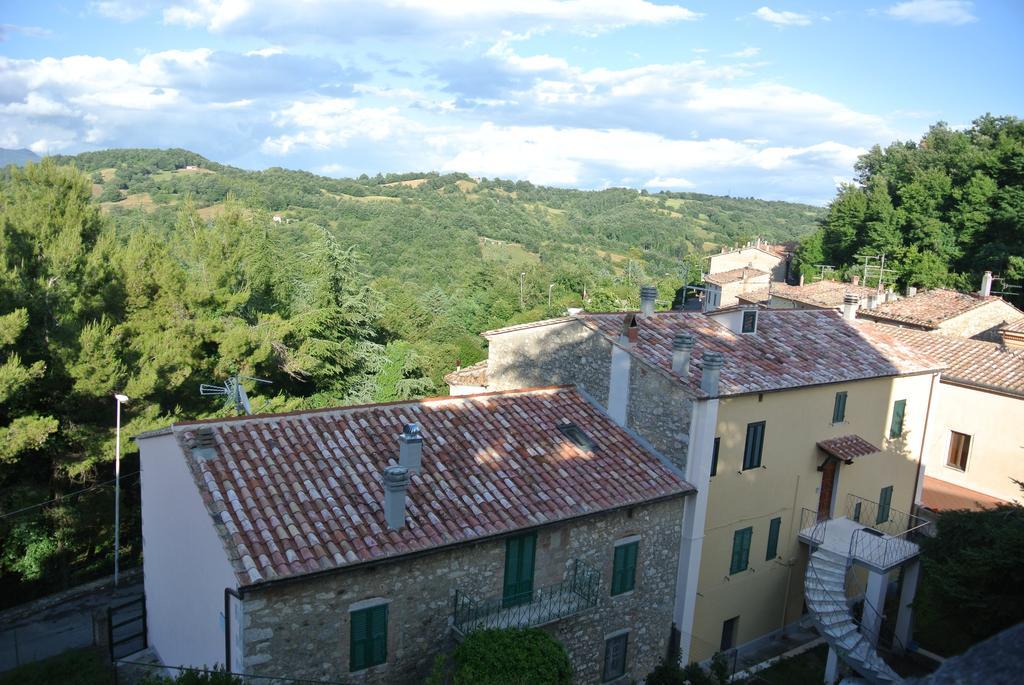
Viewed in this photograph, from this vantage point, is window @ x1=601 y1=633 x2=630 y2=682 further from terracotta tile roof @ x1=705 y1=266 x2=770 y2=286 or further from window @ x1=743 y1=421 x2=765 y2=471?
terracotta tile roof @ x1=705 y1=266 x2=770 y2=286

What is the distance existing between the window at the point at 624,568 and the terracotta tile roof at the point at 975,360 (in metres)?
11.6

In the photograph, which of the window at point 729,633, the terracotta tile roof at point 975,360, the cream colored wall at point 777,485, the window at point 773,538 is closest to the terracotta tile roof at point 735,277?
the terracotta tile roof at point 975,360

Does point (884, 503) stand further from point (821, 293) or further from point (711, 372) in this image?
point (821, 293)

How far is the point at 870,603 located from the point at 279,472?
45.1 feet

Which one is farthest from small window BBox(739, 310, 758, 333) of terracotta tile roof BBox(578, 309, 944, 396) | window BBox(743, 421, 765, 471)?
window BBox(743, 421, 765, 471)

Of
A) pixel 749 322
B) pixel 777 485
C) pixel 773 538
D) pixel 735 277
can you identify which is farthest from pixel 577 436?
pixel 735 277

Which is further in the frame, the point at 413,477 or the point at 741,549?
the point at 741,549

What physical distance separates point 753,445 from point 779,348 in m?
3.18

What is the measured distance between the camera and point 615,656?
14.8 metres

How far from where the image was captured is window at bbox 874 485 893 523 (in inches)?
786

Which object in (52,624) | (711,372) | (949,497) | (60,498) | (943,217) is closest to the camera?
(711,372)

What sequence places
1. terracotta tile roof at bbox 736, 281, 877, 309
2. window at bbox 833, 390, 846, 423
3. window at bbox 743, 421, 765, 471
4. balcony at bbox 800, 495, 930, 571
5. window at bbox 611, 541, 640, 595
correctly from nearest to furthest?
window at bbox 611, 541, 640, 595 < window at bbox 743, 421, 765, 471 < balcony at bbox 800, 495, 930, 571 < window at bbox 833, 390, 846, 423 < terracotta tile roof at bbox 736, 281, 877, 309

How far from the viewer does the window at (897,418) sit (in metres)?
19.5

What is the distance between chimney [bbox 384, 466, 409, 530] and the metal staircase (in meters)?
9.21
